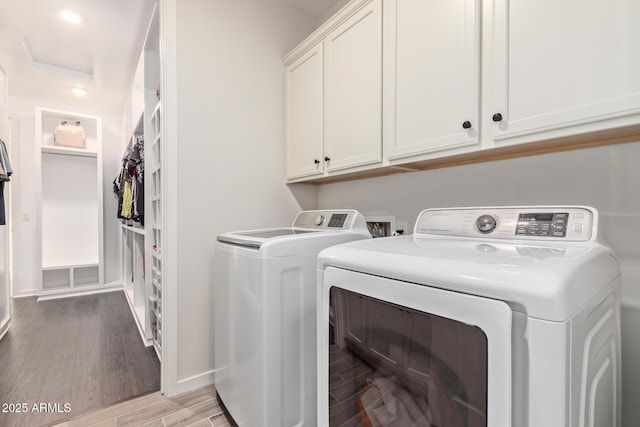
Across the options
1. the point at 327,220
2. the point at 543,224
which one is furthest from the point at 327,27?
the point at 543,224

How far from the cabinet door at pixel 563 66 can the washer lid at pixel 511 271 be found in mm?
397

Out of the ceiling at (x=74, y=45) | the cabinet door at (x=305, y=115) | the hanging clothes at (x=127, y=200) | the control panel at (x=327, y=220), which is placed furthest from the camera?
the hanging clothes at (x=127, y=200)

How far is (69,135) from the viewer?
395 cm

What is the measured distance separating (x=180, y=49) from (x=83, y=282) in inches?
160

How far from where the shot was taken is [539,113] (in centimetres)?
95

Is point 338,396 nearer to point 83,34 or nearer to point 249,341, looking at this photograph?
point 249,341

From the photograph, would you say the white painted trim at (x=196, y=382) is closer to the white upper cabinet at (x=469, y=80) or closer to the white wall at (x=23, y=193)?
the white upper cabinet at (x=469, y=80)

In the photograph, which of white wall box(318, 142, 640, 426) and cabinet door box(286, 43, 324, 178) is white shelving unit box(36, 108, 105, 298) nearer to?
cabinet door box(286, 43, 324, 178)

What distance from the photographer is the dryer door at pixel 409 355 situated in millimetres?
551

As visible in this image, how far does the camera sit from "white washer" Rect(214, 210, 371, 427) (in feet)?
3.90

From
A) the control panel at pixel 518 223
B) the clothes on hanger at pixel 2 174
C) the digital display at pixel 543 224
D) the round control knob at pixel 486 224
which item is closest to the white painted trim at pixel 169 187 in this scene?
the control panel at pixel 518 223

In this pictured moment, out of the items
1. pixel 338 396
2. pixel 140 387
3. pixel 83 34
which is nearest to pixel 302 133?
pixel 338 396

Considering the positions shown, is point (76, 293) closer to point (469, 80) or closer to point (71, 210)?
point (71, 210)

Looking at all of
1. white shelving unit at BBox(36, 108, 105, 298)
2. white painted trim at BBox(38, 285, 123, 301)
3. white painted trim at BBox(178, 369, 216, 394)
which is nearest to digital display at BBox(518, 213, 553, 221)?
white painted trim at BBox(178, 369, 216, 394)
